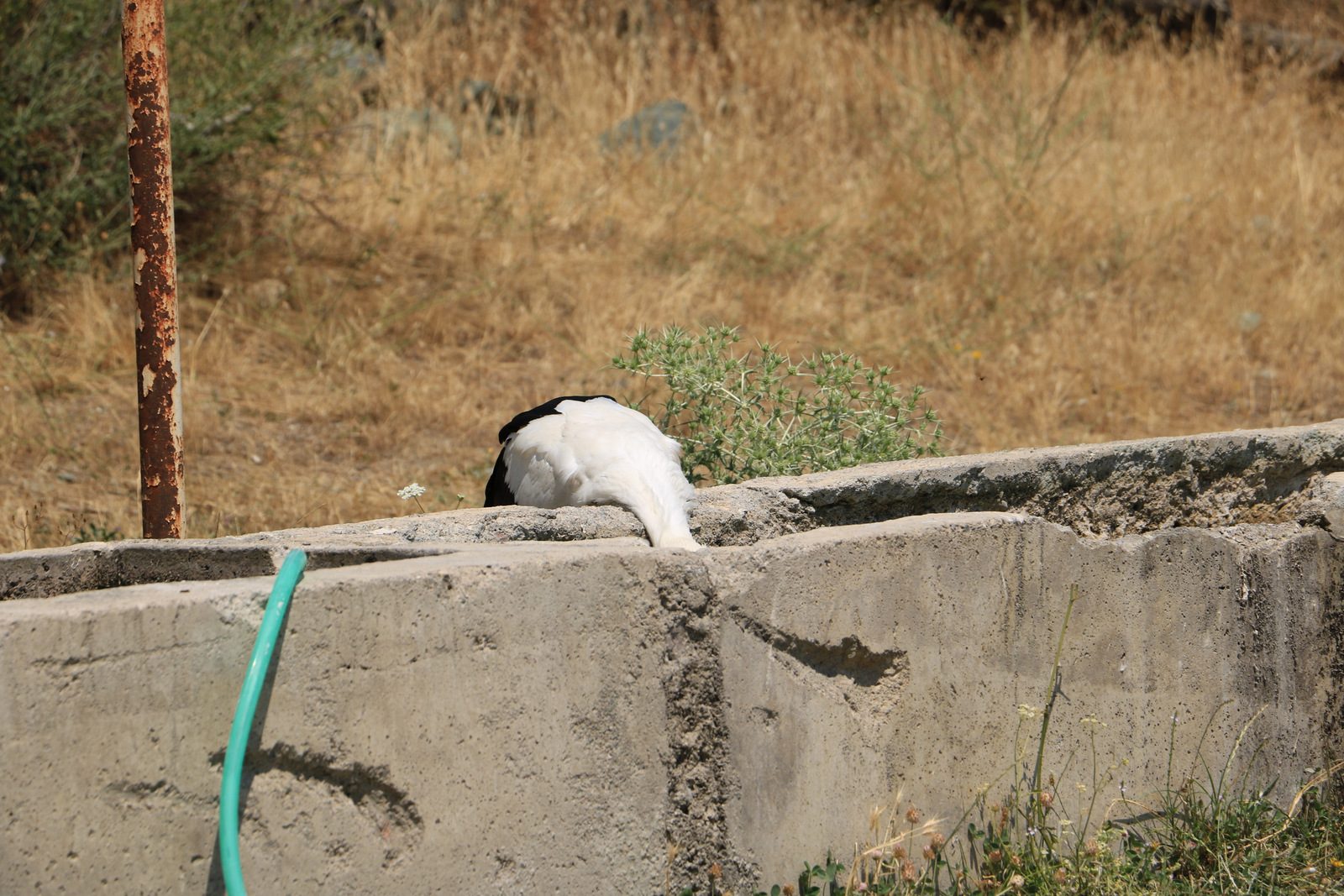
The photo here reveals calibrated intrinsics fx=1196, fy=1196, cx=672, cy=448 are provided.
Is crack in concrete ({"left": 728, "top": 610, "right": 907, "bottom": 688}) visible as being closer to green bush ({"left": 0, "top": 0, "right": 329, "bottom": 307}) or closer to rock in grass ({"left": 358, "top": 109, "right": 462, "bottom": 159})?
green bush ({"left": 0, "top": 0, "right": 329, "bottom": 307})

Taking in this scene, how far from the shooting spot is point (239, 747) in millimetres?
1576

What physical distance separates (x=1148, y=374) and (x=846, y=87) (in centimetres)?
391

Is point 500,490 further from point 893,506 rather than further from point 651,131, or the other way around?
point 651,131

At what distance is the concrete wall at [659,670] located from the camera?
1.59m

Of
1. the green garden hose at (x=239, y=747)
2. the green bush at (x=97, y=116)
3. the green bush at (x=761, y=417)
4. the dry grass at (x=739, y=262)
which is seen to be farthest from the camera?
the green bush at (x=97, y=116)

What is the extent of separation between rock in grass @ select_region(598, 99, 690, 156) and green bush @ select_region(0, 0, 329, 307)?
2304mm

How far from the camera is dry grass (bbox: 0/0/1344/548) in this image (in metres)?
5.09

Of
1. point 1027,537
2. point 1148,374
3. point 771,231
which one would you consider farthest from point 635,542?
point 771,231

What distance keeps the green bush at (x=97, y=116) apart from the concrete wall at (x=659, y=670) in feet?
13.5

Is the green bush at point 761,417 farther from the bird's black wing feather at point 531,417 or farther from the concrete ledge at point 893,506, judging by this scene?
the concrete ledge at point 893,506

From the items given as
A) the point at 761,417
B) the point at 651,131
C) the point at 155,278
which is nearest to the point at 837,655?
the point at 761,417

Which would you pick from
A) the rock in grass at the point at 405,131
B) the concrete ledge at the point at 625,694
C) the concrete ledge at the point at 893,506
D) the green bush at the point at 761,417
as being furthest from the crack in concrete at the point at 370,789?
the rock in grass at the point at 405,131

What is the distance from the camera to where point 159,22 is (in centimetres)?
260

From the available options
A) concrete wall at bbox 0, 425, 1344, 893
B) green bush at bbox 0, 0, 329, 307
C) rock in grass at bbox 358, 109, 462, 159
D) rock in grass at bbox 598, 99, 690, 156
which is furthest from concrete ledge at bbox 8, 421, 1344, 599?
rock in grass at bbox 598, 99, 690, 156
